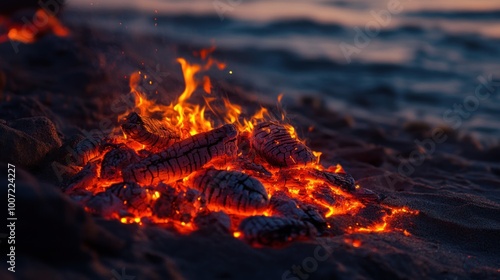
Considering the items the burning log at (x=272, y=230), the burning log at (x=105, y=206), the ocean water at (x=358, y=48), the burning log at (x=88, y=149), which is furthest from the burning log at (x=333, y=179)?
the ocean water at (x=358, y=48)

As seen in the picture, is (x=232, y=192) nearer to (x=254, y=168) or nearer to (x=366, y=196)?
(x=254, y=168)

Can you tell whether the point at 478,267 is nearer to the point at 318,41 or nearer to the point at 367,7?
the point at 318,41

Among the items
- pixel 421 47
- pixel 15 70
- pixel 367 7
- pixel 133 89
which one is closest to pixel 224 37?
pixel 421 47

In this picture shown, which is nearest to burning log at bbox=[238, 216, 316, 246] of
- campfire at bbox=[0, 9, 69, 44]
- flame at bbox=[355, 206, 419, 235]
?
flame at bbox=[355, 206, 419, 235]

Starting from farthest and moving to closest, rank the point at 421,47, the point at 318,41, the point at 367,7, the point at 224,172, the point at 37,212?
the point at 367,7
the point at 318,41
the point at 421,47
the point at 224,172
the point at 37,212

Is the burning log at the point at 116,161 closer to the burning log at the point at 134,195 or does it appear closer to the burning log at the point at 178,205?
the burning log at the point at 134,195

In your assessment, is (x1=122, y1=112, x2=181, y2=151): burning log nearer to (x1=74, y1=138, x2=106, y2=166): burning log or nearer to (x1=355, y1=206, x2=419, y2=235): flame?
(x1=74, y1=138, x2=106, y2=166): burning log

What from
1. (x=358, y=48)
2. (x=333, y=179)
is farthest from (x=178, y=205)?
(x=358, y=48)
